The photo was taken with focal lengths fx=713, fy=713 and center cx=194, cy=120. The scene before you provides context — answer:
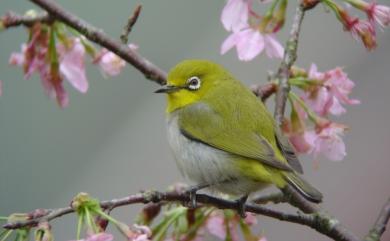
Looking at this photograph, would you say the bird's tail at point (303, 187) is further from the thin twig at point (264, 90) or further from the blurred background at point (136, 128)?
the blurred background at point (136, 128)

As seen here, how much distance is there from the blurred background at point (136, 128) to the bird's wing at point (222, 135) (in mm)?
2546

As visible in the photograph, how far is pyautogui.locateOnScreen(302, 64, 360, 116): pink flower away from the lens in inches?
112

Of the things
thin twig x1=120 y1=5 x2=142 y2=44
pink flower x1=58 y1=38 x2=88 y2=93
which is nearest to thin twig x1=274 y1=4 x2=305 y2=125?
thin twig x1=120 y1=5 x2=142 y2=44

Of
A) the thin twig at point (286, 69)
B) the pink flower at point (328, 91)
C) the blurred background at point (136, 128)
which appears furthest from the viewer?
the blurred background at point (136, 128)

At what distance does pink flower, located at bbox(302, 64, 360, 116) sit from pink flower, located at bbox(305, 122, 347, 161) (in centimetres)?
10

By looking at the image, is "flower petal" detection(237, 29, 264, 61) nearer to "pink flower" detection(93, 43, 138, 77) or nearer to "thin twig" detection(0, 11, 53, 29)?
"pink flower" detection(93, 43, 138, 77)

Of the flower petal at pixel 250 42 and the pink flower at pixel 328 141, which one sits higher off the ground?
the flower petal at pixel 250 42

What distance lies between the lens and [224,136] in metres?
2.72

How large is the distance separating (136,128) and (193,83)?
2934 mm

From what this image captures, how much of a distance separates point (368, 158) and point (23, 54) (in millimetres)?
3618

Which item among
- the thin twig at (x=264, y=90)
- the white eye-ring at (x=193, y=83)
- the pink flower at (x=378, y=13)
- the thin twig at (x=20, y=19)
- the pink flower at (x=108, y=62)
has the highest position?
the thin twig at (x=20, y=19)

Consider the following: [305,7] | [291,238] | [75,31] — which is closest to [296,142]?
[305,7]

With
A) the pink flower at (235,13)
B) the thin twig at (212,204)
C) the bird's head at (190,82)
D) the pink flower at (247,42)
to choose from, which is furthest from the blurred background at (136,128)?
the thin twig at (212,204)

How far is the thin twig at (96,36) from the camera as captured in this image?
264 centimetres
